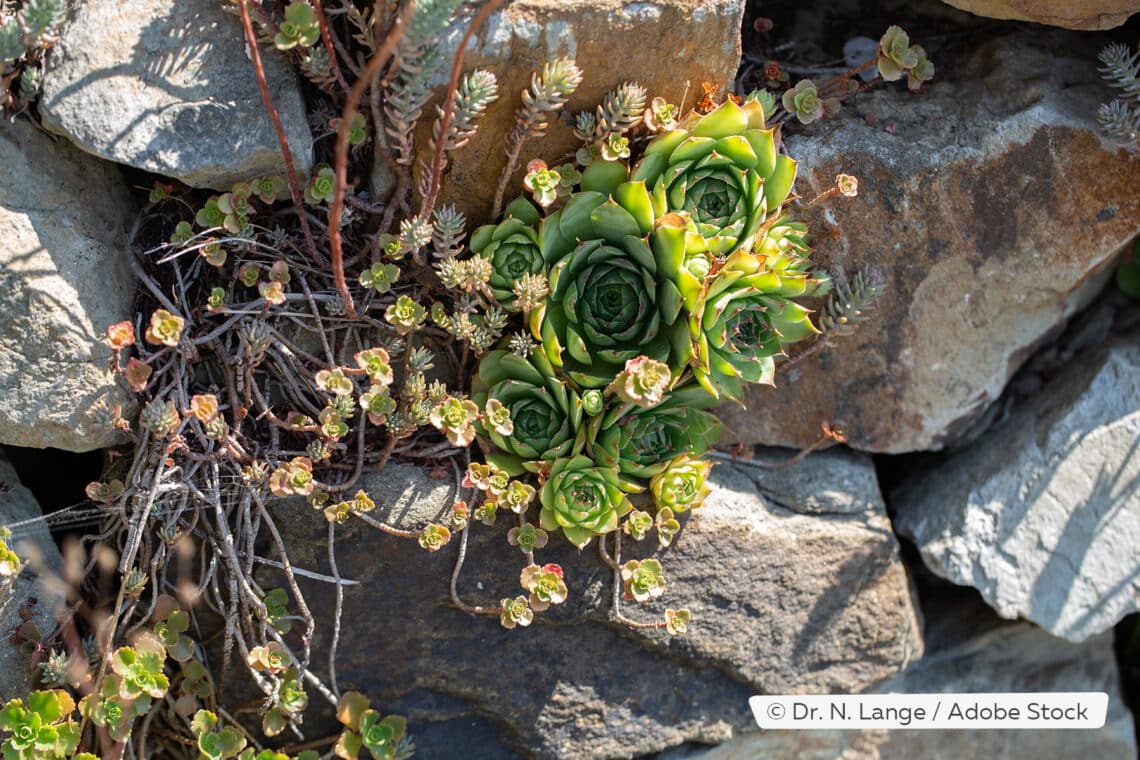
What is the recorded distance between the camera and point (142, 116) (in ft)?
6.86

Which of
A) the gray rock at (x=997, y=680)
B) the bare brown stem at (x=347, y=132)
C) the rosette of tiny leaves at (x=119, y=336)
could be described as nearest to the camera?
the bare brown stem at (x=347, y=132)

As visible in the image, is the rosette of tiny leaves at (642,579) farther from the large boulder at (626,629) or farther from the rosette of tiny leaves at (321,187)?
the rosette of tiny leaves at (321,187)

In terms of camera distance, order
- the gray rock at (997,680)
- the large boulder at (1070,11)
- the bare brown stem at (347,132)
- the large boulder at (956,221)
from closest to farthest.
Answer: the bare brown stem at (347,132) < the large boulder at (1070,11) < the large boulder at (956,221) < the gray rock at (997,680)

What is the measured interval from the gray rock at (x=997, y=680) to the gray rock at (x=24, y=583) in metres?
2.24

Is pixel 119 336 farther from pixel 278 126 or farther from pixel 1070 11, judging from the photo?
pixel 1070 11

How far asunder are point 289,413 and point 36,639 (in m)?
0.80

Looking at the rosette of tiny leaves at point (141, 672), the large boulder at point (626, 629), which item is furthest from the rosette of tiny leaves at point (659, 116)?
the rosette of tiny leaves at point (141, 672)

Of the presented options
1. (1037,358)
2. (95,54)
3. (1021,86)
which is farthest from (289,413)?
(1037,358)

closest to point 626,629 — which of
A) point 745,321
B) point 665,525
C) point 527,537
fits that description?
point 665,525

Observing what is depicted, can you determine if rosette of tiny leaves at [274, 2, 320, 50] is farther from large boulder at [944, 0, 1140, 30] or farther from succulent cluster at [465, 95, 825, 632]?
large boulder at [944, 0, 1140, 30]

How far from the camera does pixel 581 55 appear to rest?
2174 mm

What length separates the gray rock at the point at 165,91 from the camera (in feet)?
6.80

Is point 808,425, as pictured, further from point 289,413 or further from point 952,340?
point 289,413

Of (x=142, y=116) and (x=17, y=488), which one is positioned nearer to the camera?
(x=142, y=116)
